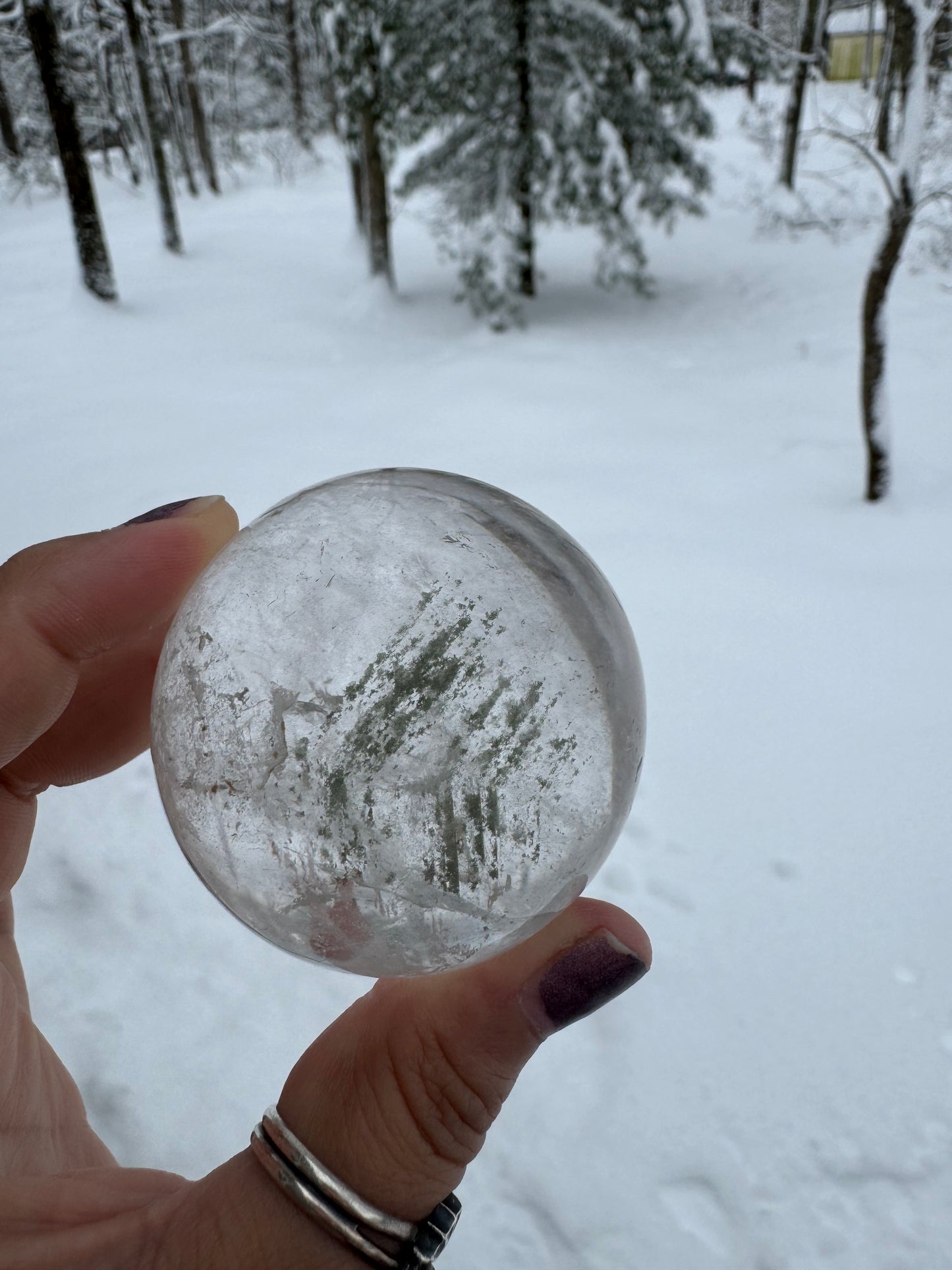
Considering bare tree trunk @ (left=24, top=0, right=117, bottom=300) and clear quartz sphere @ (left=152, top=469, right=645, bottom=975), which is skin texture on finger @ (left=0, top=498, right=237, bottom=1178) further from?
bare tree trunk @ (left=24, top=0, right=117, bottom=300)

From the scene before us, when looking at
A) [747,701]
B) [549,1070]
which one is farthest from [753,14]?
[549,1070]

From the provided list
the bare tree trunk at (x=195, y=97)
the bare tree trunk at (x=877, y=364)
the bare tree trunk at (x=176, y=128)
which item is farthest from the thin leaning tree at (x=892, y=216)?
the bare tree trunk at (x=176, y=128)

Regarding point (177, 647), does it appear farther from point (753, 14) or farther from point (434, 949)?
point (753, 14)

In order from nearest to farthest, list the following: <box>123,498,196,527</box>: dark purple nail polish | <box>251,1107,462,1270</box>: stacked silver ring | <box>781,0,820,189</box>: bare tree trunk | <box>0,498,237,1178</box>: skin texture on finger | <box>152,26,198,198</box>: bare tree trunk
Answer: <box>251,1107,462,1270</box>: stacked silver ring
<box>0,498,237,1178</box>: skin texture on finger
<box>123,498,196,527</box>: dark purple nail polish
<box>781,0,820,189</box>: bare tree trunk
<box>152,26,198,198</box>: bare tree trunk

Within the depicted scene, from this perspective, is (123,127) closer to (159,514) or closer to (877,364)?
(877,364)

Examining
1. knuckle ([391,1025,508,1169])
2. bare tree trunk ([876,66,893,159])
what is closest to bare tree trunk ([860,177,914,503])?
bare tree trunk ([876,66,893,159])

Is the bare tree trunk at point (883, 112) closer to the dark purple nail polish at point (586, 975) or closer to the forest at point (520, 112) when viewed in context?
the forest at point (520, 112)
